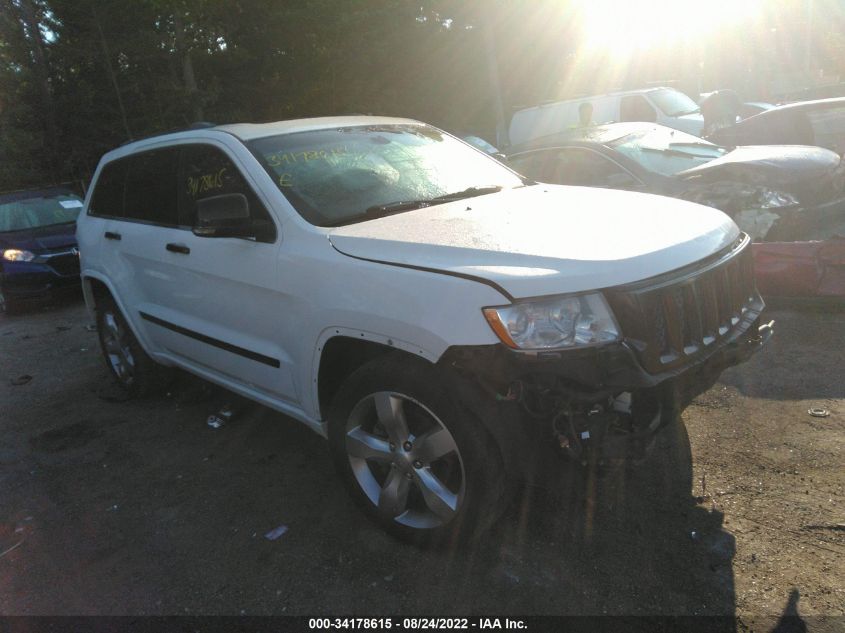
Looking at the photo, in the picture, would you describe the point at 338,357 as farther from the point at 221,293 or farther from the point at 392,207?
the point at 221,293

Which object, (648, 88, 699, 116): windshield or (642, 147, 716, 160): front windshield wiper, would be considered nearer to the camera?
(642, 147, 716, 160): front windshield wiper

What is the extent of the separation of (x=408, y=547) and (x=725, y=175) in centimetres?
509

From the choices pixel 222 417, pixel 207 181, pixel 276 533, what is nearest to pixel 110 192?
pixel 207 181

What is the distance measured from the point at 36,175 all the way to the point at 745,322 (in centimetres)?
2123

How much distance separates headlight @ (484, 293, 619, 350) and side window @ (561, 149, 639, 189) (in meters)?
4.08

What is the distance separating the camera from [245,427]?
457 cm

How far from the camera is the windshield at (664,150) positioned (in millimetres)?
6555

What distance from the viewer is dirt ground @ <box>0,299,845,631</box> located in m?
2.68

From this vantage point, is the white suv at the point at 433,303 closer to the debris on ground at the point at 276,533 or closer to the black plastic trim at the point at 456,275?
the black plastic trim at the point at 456,275

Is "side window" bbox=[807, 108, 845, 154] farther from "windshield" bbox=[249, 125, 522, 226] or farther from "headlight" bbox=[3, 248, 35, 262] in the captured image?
"headlight" bbox=[3, 248, 35, 262]

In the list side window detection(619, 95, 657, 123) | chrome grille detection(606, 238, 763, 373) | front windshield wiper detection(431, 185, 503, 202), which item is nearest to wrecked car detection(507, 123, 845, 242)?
front windshield wiper detection(431, 185, 503, 202)

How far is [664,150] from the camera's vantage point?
6848 millimetres

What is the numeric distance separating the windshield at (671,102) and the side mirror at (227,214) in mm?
11172

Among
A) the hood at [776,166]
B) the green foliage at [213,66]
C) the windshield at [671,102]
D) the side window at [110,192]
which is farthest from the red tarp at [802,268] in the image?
the green foliage at [213,66]
